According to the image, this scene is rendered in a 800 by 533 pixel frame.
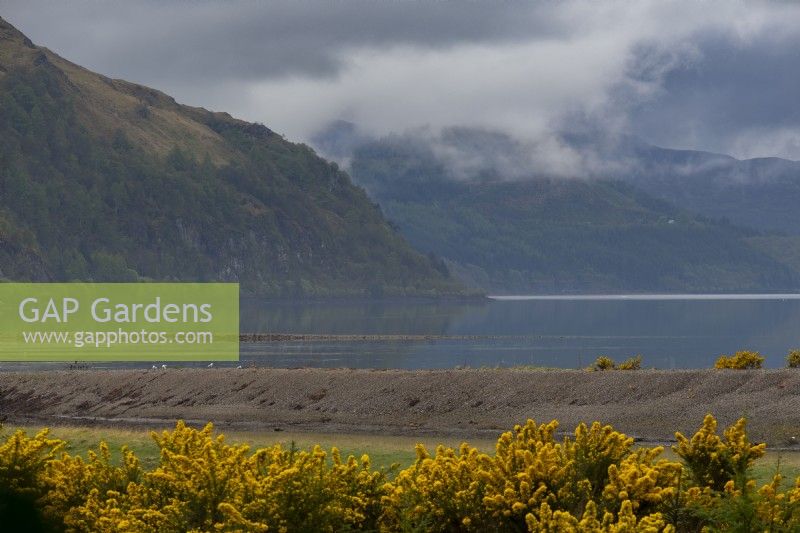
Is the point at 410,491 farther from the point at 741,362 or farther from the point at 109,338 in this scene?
the point at 109,338

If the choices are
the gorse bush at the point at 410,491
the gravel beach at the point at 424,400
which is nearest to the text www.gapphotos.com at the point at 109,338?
the gravel beach at the point at 424,400

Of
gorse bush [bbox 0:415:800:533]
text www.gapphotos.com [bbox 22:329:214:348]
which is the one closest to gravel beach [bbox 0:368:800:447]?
gorse bush [bbox 0:415:800:533]

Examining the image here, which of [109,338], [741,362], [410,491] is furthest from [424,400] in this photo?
[109,338]

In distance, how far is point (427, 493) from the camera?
51.1 feet

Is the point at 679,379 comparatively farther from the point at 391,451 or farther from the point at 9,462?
the point at 9,462

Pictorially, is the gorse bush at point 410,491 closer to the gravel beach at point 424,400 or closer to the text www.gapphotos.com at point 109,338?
the gravel beach at point 424,400

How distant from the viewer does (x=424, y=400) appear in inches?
1978

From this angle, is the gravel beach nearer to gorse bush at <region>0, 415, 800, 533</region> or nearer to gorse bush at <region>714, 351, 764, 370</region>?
gorse bush at <region>714, 351, 764, 370</region>

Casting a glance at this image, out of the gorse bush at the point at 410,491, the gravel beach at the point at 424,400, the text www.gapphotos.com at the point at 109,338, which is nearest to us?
the gorse bush at the point at 410,491

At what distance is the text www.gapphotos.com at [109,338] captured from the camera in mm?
126125

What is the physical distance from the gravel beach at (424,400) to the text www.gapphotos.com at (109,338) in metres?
63.8

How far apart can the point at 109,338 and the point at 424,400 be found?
87890 mm

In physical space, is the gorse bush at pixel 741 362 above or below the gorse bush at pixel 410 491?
above

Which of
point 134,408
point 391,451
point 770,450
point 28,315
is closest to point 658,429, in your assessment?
point 770,450
